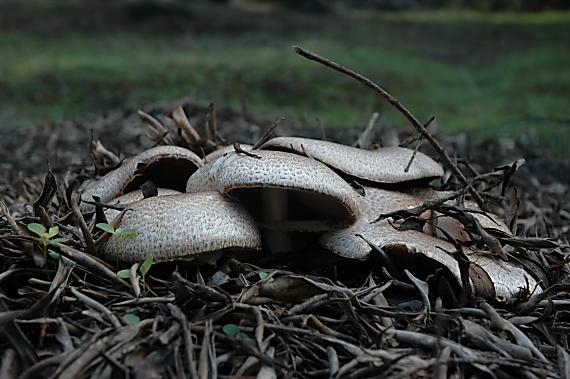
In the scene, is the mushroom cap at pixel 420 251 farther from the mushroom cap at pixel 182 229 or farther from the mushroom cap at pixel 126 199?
A: the mushroom cap at pixel 126 199

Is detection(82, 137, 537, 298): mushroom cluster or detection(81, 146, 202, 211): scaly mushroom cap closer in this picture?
detection(82, 137, 537, 298): mushroom cluster

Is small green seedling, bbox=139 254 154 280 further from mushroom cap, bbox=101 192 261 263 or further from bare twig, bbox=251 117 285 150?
bare twig, bbox=251 117 285 150

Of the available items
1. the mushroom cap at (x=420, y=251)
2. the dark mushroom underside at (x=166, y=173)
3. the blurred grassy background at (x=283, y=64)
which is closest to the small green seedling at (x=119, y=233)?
the dark mushroom underside at (x=166, y=173)

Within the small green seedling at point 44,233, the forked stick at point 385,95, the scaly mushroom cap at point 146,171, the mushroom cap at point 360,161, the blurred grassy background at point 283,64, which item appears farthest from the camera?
the blurred grassy background at point 283,64

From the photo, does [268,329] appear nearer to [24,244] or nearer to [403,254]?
[403,254]

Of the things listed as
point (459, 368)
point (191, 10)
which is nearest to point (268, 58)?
point (191, 10)

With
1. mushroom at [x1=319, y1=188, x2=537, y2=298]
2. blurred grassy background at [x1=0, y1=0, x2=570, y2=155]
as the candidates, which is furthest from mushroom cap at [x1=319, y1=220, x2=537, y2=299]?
blurred grassy background at [x1=0, y1=0, x2=570, y2=155]
